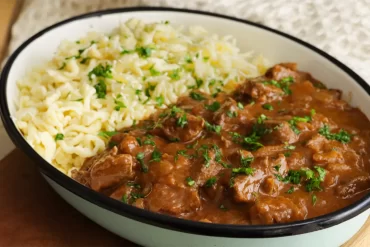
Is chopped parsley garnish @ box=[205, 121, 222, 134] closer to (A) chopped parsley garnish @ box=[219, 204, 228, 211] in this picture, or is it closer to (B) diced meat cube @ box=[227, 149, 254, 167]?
(B) diced meat cube @ box=[227, 149, 254, 167]

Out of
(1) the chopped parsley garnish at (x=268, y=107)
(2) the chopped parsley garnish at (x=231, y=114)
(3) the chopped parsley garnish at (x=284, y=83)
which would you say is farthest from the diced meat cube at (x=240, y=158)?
(3) the chopped parsley garnish at (x=284, y=83)

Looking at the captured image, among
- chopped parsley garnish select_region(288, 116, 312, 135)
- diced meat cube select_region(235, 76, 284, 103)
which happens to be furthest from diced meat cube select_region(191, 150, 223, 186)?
diced meat cube select_region(235, 76, 284, 103)

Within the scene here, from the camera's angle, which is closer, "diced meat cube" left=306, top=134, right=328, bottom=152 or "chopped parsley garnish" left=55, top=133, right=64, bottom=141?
"diced meat cube" left=306, top=134, right=328, bottom=152

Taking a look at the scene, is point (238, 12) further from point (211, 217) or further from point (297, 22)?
point (211, 217)

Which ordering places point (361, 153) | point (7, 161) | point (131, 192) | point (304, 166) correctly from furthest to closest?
point (7, 161) → point (361, 153) → point (304, 166) → point (131, 192)

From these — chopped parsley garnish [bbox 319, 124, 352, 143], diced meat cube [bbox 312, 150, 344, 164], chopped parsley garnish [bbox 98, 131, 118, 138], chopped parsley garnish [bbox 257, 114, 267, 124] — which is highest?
chopped parsley garnish [bbox 319, 124, 352, 143]

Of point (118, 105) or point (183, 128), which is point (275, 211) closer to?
point (183, 128)

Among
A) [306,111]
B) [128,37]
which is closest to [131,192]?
[306,111]
